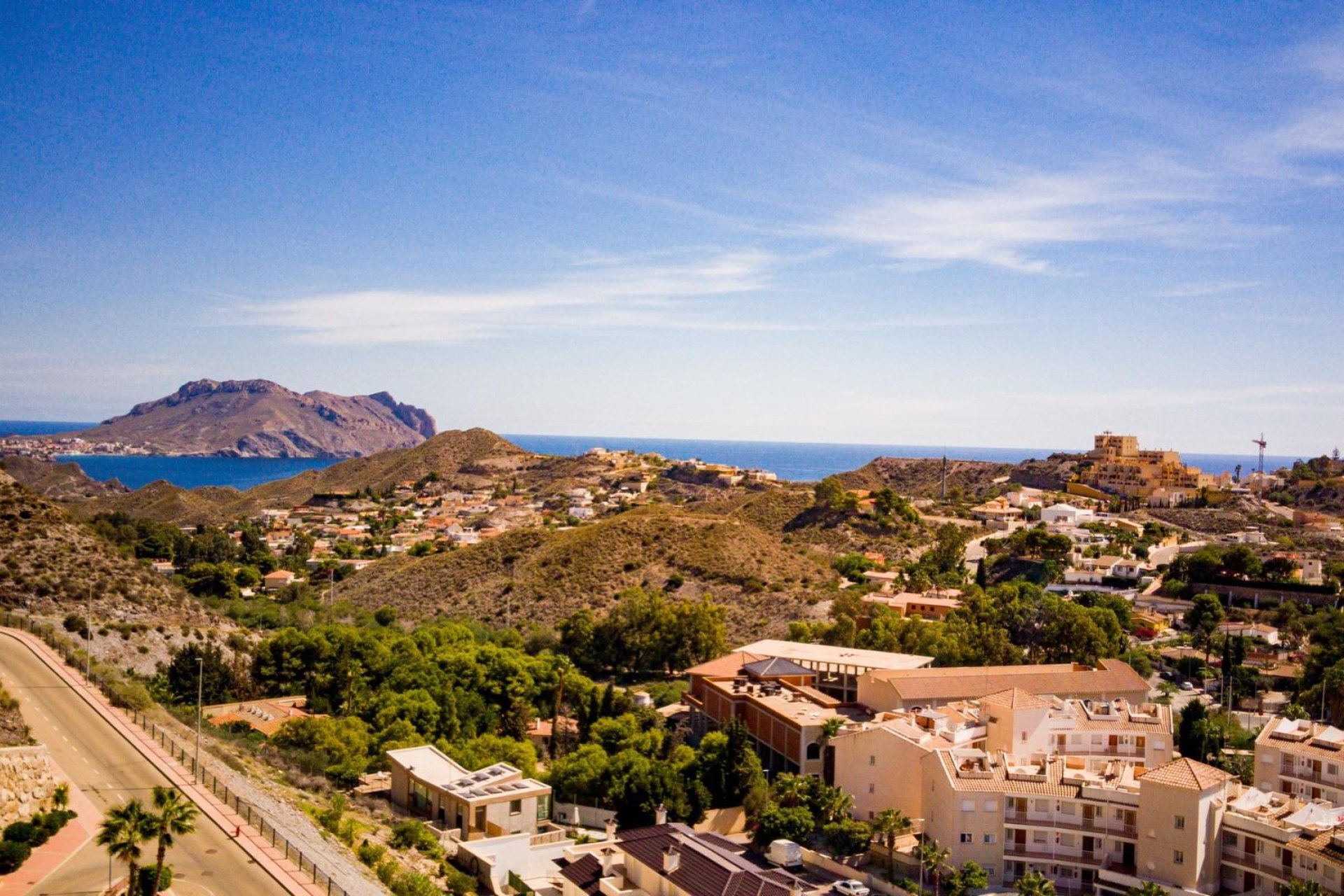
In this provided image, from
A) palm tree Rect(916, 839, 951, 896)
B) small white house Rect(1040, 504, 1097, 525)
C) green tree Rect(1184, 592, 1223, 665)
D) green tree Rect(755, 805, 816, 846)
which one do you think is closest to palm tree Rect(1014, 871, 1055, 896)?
palm tree Rect(916, 839, 951, 896)

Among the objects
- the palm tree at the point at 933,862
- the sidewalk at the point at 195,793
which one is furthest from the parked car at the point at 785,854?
the sidewalk at the point at 195,793

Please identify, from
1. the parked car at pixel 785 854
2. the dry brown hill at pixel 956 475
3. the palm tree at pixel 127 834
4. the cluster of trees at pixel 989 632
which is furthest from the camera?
the dry brown hill at pixel 956 475

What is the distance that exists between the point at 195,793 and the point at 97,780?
6.53 feet

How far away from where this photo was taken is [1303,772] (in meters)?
30.3

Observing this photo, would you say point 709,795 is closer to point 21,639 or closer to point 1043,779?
point 1043,779

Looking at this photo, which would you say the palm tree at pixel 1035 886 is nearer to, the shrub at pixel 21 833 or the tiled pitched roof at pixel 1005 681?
the tiled pitched roof at pixel 1005 681

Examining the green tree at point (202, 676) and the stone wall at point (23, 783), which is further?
the green tree at point (202, 676)

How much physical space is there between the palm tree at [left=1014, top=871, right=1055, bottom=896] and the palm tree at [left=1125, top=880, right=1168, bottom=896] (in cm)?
187

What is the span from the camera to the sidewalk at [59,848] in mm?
17906

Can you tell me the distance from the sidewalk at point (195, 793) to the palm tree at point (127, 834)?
2447 mm

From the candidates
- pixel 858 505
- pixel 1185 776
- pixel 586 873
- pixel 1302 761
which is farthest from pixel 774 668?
pixel 858 505

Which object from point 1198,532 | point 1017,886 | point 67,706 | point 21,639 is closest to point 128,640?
point 21,639

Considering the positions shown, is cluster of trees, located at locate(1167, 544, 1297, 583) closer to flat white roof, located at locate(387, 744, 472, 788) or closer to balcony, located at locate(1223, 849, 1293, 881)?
balcony, located at locate(1223, 849, 1293, 881)

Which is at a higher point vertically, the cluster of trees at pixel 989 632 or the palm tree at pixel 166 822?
the palm tree at pixel 166 822
